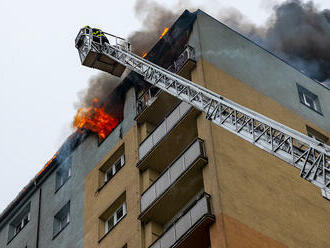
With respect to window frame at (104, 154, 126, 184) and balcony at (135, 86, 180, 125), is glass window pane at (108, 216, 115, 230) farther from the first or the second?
balcony at (135, 86, 180, 125)

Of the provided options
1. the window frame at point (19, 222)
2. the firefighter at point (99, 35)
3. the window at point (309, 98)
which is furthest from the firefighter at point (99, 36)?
the window at point (309, 98)

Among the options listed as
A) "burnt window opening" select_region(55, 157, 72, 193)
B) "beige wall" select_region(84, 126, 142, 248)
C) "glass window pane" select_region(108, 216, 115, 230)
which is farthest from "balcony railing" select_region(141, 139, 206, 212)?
"burnt window opening" select_region(55, 157, 72, 193)

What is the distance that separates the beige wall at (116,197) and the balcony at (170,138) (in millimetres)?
948

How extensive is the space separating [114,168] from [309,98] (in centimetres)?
1020

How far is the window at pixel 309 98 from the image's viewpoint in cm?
3597

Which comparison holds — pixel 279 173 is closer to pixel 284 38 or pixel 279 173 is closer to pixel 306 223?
pixel 306 223

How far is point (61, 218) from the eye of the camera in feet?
120

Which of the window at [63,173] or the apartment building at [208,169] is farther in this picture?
the window at [63,173]

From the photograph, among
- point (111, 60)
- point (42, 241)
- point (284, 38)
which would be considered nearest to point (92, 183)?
point (42, 241)

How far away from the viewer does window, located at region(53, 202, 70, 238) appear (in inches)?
1414

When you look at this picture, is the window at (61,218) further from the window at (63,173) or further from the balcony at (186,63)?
the balcony at (186,63)

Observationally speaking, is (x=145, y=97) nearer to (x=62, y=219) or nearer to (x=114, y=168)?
(x=114, y=168)

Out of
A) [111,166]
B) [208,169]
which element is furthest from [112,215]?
[208,169]

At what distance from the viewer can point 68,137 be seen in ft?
126
